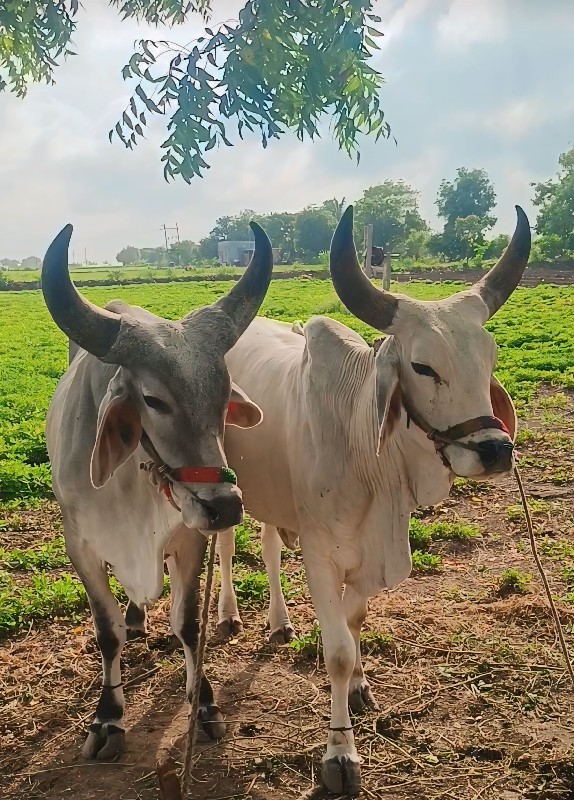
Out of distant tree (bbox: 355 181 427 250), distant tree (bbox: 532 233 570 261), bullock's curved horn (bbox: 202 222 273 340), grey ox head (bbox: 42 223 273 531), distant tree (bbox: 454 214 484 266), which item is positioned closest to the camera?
grey ox head (bbox: 42 223 273 531)

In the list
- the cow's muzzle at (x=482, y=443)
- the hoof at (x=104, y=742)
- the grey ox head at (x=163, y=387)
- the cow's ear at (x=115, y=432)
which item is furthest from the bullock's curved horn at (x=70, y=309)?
the hoof at (x=104, y=742)

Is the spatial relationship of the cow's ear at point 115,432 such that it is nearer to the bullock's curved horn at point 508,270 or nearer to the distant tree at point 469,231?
the bullock's curved horn at point 508,270

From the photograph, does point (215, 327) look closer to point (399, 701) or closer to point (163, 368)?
point (163, 368)

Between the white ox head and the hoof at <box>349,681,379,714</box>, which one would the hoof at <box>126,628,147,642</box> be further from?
the white ox head

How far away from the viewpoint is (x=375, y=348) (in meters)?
3.33

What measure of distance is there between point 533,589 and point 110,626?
2482 mm

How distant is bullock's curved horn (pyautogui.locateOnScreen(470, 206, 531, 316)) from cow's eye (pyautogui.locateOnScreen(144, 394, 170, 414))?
1317 millimetres

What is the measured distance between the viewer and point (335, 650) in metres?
3.19

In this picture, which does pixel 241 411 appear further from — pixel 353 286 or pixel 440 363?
pixel 440 363

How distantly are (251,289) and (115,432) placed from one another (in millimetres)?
751

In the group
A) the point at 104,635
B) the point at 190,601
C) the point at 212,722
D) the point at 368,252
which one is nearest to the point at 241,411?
the point at 190,601

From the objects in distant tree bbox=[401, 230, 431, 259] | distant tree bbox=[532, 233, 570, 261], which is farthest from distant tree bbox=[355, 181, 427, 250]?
distant tree bbox=[532, 233, 570, 261]

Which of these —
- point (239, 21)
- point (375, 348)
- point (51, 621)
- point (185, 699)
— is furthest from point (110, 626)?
point (239, 21)

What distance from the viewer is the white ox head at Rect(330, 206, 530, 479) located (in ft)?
8.97
